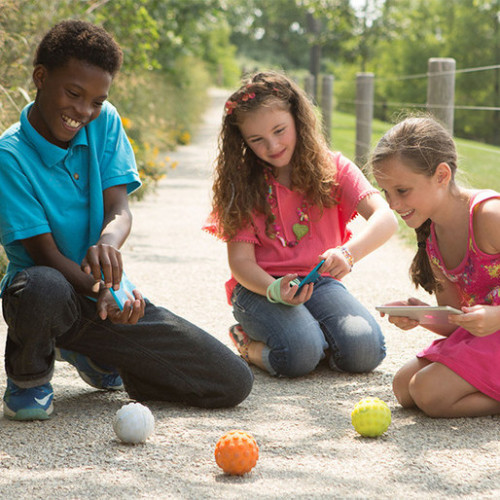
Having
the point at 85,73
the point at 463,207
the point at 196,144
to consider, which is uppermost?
the point at 85,73

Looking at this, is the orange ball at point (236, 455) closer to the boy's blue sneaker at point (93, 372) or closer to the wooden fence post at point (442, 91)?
the boy's blue sneaker at point (93, 372)

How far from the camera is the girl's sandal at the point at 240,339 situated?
3695 millimetres

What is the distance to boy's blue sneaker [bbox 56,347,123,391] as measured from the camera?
3150mm

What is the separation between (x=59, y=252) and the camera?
2924 millimetres

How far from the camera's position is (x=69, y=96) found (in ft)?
9.52

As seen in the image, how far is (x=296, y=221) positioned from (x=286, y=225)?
2.0 inches

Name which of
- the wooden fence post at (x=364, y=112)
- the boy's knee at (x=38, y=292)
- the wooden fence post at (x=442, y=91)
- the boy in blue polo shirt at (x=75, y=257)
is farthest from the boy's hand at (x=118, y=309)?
the wooden fence post at (x=364, y=112)

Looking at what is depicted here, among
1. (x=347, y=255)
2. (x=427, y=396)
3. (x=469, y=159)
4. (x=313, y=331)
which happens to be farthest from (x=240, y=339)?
(x=469, y=159)

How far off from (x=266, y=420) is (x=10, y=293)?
3.26 feet

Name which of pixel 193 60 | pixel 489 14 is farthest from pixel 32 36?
pixel 489 14

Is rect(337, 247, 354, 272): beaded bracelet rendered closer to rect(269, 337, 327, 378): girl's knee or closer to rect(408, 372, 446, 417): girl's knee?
rect(269, 337, 327, 378): girl's knee

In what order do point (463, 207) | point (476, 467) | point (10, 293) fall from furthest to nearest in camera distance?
point (463, 207)
point (10, 293)
point (476, 467)

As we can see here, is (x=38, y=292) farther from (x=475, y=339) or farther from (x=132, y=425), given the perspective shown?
(x=475, y=339)

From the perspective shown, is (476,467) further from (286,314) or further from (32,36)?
(32,36)
